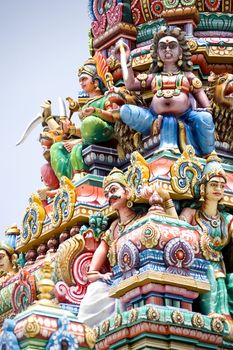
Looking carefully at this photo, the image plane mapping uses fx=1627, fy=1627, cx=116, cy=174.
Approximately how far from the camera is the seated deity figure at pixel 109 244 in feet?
59.7

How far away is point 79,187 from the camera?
1989 cm

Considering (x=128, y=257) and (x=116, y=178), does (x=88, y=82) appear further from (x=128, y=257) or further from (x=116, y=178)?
(x=128, y=257)

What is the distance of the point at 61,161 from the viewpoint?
20828mm

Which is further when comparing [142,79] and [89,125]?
[89,125]

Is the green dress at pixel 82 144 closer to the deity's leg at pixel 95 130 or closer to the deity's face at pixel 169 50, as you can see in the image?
the deity's leg at pixel 95 130

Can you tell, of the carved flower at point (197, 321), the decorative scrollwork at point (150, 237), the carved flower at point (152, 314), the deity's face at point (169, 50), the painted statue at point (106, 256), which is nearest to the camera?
the carved flower at point (152, 314)

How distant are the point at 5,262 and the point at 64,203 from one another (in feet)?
6.18

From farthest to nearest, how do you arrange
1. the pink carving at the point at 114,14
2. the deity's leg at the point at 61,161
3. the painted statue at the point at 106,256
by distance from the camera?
the pink carving at the point at 114,14, the deity's leg at the point at 61,161, the painted statue at the point at 106,256

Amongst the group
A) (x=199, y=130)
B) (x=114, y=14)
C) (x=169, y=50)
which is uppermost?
(x=114, y=14)

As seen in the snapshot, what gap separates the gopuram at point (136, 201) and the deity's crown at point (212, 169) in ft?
0.05

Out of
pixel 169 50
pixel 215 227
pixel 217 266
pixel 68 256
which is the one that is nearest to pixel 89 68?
pixel 169 50

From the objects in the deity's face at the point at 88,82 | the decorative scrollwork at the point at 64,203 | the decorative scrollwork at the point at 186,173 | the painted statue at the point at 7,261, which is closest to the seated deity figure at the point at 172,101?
the decorative scrollwork at the point at 186,173

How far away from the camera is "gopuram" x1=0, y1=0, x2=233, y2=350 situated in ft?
56.4

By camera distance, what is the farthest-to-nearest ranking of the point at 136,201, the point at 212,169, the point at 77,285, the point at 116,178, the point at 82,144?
the point at 82,144
the point at 77,285
the point at 116,178
the point at 212,169
the point at 136,201
